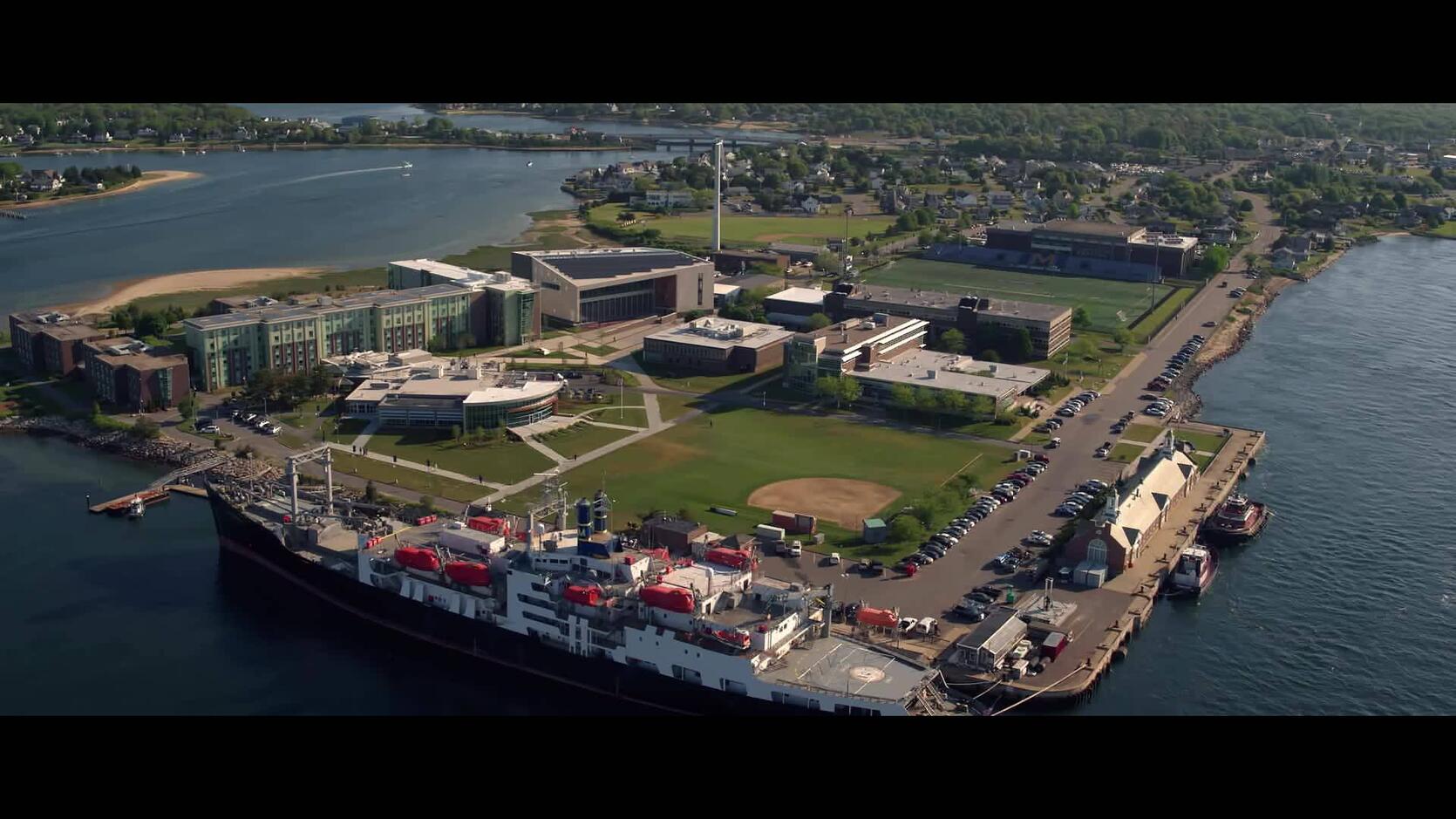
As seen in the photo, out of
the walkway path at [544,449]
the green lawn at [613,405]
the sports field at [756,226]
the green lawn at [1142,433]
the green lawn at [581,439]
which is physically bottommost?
the walkway path at [544,449]

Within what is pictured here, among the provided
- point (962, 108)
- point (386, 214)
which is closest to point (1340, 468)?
point (386, 214)

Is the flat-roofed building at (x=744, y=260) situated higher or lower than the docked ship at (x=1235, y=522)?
higher

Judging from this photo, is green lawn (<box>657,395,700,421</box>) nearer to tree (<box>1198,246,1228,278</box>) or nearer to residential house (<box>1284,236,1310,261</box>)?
tree (<box>1198,246,1228,278</box>)

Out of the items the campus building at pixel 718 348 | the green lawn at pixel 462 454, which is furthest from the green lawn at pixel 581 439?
the campus building at pixel 718 348

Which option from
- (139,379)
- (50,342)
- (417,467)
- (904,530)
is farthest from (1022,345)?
(50,342)

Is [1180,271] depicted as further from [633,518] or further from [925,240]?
[633,518]

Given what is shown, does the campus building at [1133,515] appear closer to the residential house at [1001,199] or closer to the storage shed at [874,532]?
the storage shed at [874,532]

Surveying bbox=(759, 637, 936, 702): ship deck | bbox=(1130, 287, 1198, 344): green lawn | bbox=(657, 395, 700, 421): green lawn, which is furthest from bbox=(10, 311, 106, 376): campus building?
bbox=(1130, 287, 1198, 344): green lawn
